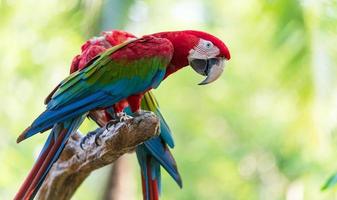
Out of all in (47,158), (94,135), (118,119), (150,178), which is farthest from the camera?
(150,178)

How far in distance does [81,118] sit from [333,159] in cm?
407

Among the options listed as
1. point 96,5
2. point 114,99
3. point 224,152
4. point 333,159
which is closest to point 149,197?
point 114,99

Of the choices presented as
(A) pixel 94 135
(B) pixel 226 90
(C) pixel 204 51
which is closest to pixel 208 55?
(C) pixel 204 51

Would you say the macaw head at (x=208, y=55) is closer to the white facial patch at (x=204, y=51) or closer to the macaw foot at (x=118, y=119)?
the white facial patch at (x=204, y=51)

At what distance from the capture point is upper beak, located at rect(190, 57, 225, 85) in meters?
2.40

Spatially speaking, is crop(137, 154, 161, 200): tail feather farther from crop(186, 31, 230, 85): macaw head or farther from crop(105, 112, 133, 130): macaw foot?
crop(186, 31, 230, 85): macaw head

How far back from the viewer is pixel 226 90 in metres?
9.51

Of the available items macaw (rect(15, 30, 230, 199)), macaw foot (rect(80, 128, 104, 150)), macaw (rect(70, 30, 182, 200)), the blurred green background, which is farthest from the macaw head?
the blurred green background

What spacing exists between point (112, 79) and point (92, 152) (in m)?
0.29

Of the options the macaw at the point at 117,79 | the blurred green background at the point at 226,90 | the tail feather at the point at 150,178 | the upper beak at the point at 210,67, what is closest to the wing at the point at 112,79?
the macaw at the point at 117,79

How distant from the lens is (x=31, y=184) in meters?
2.23

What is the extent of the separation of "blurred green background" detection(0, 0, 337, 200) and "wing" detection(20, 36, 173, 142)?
2447mm

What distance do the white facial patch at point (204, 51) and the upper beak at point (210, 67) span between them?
0.06 feet

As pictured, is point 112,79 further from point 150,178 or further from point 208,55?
point 150,178
